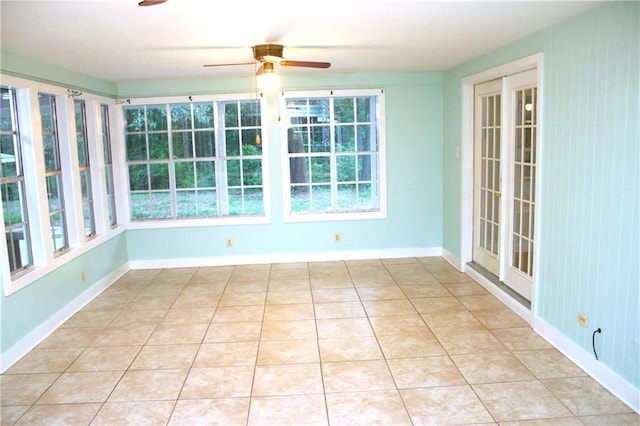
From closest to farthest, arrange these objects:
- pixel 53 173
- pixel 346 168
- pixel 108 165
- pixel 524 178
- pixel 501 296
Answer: pixel 524 178, pixel 53 173, pixel 501 296, pixel 108 165, pixel 346 168

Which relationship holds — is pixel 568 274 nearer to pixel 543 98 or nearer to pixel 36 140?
pixel 543 98

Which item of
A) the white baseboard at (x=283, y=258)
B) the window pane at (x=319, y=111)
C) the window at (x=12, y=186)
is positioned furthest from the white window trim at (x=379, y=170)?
the window at (x=12, y=186)

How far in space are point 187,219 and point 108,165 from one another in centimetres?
114

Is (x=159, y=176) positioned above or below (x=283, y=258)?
above

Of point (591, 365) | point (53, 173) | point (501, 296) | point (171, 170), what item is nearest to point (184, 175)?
point (171, 170)

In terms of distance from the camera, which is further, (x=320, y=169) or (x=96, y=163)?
(x=320, y=169)

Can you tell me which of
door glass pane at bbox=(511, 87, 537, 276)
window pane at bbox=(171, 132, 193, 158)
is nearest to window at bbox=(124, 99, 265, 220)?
window pane at bbox=(171, 132, 193, 158)

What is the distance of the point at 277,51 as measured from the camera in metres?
4.02

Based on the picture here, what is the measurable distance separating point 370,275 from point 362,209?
3.52 ft

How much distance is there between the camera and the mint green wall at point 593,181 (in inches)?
114

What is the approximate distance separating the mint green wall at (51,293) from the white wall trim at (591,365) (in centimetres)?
407

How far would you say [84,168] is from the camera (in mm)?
5488

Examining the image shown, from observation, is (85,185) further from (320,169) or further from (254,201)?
(320,169)

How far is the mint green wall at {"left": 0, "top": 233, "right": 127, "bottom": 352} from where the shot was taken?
3805 millimetres
